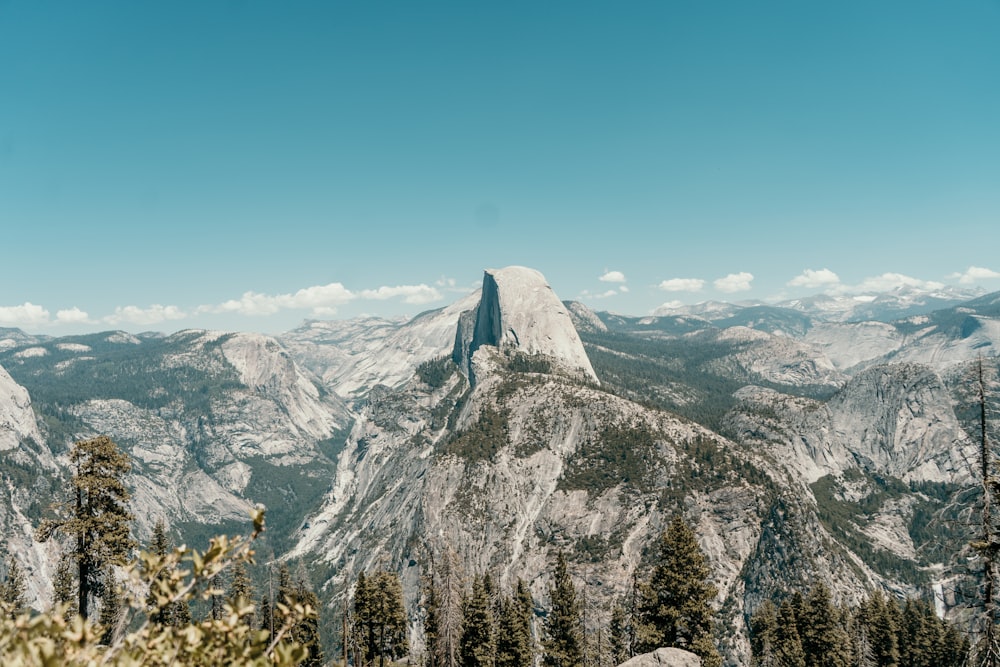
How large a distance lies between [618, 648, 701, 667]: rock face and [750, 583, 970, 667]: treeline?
29931mm

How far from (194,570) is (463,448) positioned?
164351mm

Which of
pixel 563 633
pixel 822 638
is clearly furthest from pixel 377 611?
pixel 822 638

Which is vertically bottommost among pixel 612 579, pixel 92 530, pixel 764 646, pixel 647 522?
pixel 612 579

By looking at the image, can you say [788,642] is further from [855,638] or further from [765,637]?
[855,638]

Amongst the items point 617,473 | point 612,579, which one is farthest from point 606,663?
point 617,473

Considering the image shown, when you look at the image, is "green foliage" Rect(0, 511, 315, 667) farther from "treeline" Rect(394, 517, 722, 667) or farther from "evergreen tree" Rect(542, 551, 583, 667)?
"evergreen tree" Rect(542, 551, 583, 667)

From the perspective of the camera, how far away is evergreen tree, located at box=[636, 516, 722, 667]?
1447 inches

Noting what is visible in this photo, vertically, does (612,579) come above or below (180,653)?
below

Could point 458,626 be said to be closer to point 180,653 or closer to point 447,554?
point 447,554

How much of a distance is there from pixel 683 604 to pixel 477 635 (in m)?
23.2

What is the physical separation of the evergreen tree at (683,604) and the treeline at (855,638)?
74.2ft

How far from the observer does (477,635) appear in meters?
51.3

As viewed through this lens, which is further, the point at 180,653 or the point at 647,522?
the point at 647,522

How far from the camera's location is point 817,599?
52.8 meters
